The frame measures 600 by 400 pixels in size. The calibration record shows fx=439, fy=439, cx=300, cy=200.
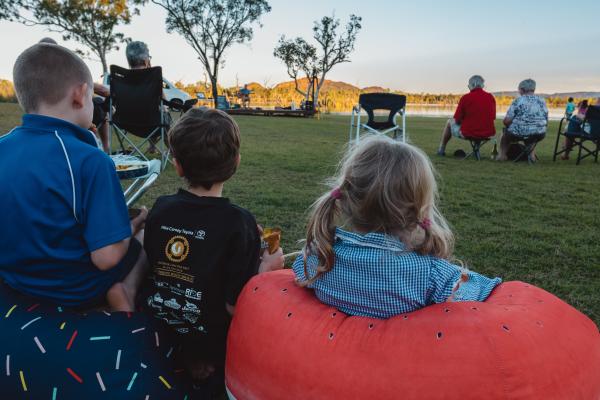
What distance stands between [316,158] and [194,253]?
5925 mm

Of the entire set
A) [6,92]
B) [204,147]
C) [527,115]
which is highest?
[6,92]

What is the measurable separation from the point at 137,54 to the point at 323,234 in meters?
5.22

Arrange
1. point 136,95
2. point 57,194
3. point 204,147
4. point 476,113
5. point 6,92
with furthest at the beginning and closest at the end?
1. point 6,92
2. point 476,113
3. point 136,95
4. point 204,147
5. point 57,194

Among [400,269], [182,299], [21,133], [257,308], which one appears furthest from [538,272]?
[21,133]

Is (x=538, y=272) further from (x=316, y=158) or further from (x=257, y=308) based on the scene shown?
(x=316, y=158)

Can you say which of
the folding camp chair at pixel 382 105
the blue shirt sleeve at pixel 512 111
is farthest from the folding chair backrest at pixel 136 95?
the blue shirt sleeve at pixel 512 111

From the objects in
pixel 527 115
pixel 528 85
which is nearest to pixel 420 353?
pixel 527 115

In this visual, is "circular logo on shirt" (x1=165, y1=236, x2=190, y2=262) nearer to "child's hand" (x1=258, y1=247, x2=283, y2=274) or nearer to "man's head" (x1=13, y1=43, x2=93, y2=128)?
"child's hand" (x1=258, y1=247, x2=283, y2=274)

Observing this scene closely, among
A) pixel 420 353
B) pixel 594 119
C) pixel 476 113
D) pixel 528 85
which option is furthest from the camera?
pixel 476 113

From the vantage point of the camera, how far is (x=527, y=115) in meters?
7.68

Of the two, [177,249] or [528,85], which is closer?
[177,249]

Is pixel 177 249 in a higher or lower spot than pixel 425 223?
lower

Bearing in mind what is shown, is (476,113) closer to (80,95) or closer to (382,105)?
(382,105)

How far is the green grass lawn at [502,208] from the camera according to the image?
106 inches
